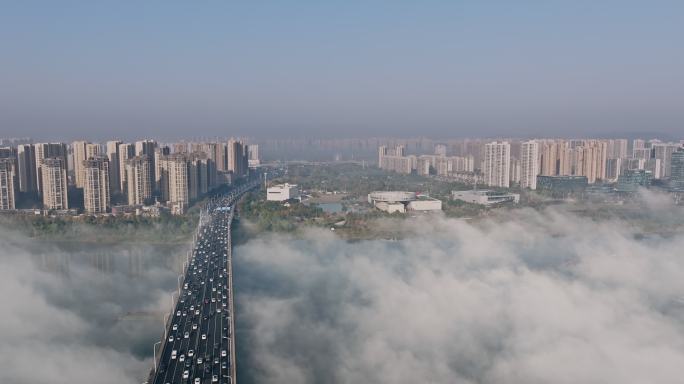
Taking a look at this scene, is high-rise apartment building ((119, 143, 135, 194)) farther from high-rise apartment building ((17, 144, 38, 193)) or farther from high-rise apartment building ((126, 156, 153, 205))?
high-rise apartment building ((17, 144, 38, 193))

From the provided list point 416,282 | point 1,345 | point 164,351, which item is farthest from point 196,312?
point 416,282

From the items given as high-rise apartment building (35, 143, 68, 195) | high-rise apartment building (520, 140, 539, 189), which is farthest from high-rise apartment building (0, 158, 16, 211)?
high-rise apartment building (520, 140, 539, 189)

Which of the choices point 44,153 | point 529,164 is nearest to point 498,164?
point 529,164

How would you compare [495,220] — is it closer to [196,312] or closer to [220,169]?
[196,312]

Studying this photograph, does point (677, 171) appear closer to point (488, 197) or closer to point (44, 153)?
point (488, 197)

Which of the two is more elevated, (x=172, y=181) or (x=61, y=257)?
(x=172, y=181)

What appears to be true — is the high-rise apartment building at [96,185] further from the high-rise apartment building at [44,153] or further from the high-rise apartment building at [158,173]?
the high-rise apartment building at [158,173]

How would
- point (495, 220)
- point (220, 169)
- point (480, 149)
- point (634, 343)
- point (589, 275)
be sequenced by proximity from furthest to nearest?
1. point (480, 149)
2. point (220, 169)
3. point (495, 220)
4. point (589, 275)
5. point (634, 343)
